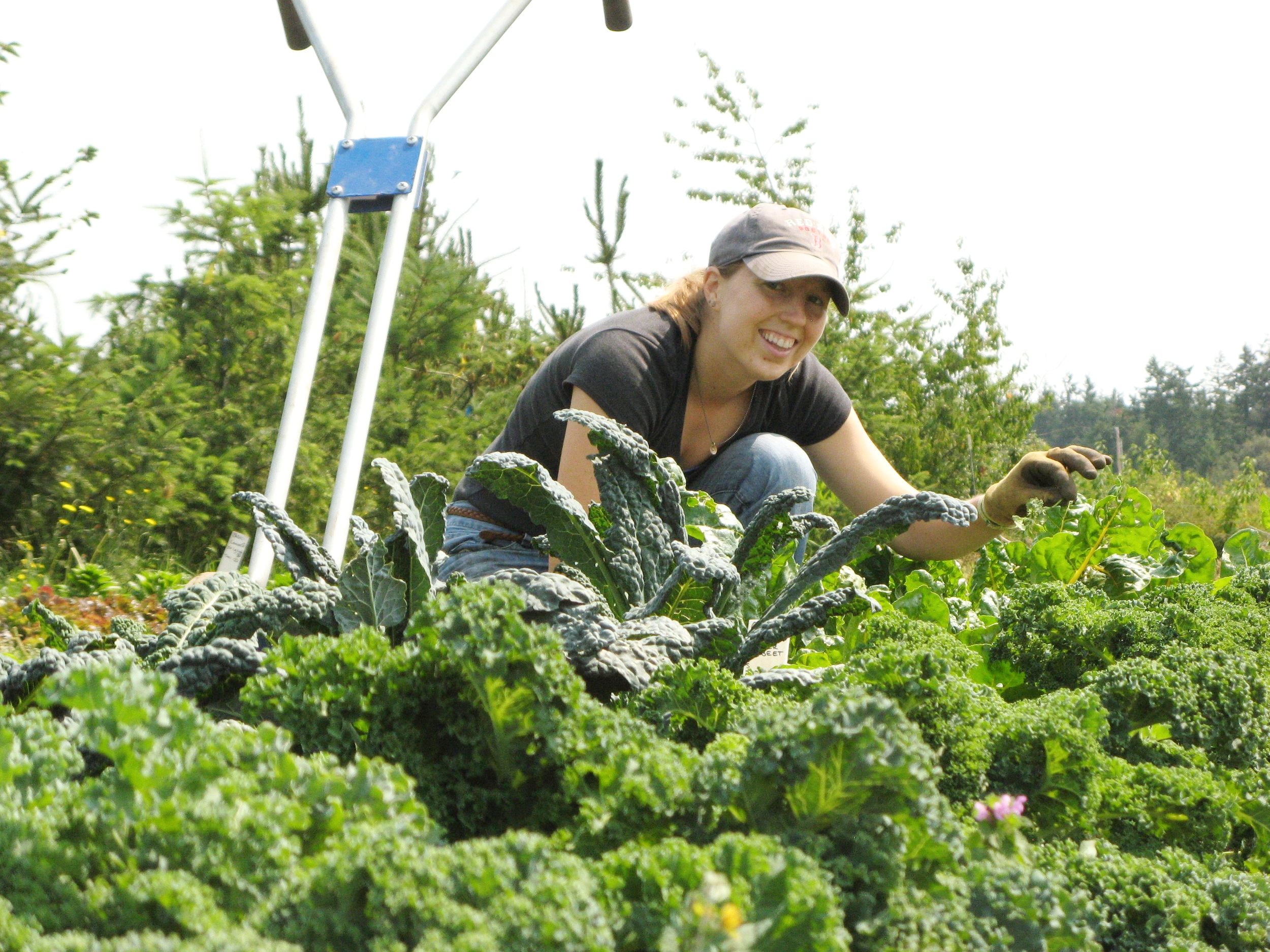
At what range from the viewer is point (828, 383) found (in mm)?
2801

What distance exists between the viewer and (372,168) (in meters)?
2.71

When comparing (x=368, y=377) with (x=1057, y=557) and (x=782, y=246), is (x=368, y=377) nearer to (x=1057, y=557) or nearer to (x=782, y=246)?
(x=782, y=246)

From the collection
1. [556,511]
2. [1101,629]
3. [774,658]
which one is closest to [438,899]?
[556,511]

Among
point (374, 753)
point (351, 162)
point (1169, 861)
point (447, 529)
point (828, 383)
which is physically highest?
point (351, 162)

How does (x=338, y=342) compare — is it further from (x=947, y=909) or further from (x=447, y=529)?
(x=947, y=909)

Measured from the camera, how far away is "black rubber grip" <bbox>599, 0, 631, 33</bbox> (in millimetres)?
2947

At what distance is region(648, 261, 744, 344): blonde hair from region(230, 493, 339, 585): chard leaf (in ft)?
4.64

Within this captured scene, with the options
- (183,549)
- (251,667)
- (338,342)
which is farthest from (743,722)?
(338,342)

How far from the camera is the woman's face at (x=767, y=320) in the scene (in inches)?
94.7

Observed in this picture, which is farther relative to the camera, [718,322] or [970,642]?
[718,322]

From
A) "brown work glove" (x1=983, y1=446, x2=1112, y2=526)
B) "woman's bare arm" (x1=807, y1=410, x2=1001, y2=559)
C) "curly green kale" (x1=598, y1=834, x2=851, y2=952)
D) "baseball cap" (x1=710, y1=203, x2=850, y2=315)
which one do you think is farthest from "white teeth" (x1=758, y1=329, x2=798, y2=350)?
"curly green kale" (x1=598, y1=834, x2=851, y2=952)

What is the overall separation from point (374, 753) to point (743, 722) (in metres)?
0.34

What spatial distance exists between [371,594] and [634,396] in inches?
47.7

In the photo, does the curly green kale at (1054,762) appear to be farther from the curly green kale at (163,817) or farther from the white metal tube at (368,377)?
the white metal tube at (368,377)
